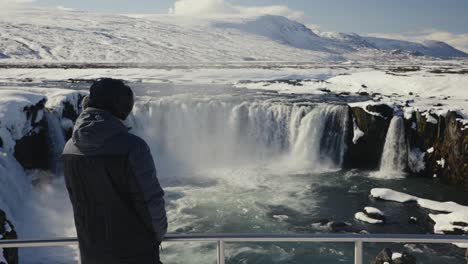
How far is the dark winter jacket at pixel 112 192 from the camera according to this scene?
232 centimetres

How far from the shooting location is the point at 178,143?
24219 mm

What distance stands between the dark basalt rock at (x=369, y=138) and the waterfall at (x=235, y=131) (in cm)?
77

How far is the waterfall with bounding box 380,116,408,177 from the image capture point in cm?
2141

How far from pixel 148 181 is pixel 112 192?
206mm

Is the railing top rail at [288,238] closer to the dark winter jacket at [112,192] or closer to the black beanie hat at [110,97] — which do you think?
the dark winter jacket at [112,192]

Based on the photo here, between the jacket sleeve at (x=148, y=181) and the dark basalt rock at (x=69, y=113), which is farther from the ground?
the jacket sleeve at (x=148, y=181)

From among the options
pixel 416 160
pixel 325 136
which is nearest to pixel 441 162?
pixel 416 160

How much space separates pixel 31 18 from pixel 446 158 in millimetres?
189806

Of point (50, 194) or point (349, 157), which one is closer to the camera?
point (50, 194)

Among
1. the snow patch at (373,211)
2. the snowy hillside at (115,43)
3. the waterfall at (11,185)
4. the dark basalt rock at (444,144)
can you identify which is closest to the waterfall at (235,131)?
the dark basalt rock at (444,144)

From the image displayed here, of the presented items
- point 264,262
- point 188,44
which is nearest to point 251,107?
point 264,262

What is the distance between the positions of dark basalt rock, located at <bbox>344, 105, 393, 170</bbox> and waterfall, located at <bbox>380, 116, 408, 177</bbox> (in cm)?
29

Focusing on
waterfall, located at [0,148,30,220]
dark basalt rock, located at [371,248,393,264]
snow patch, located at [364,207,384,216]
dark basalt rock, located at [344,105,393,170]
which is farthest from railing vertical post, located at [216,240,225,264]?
dark basalt rock, located at [344,105,393,170]

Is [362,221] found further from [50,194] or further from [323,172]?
[50,194]
